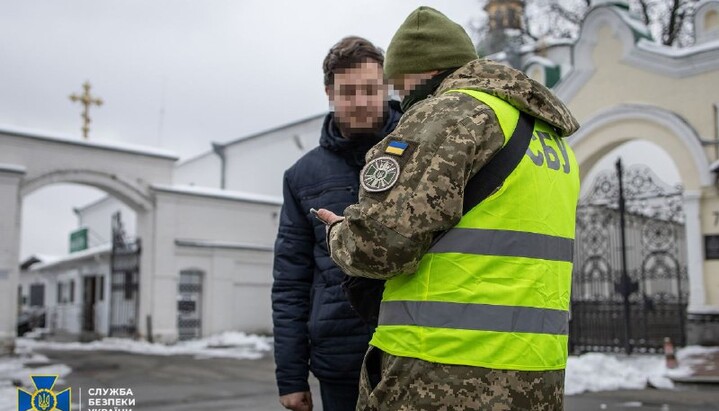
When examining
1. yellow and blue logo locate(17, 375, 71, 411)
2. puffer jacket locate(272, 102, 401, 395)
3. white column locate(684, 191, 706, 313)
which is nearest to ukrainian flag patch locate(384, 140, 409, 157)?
puffer jacket locate(272, 102, 401, 395)

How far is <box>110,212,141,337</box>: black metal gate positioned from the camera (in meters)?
17.7

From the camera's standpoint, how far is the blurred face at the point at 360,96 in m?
2.40

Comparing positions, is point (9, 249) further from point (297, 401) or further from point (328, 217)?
point (328, 217)

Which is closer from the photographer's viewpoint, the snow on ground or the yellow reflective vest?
the yellow reflective vest

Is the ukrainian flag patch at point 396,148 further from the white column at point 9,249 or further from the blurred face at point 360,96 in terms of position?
the white column at point 9,249

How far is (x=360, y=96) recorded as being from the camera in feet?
7.97

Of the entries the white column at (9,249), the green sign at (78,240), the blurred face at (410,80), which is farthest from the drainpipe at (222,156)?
the blurred face at (410,80)

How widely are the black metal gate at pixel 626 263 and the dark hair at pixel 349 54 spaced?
10559 millimetres

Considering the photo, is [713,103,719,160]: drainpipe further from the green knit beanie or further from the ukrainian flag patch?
the ukrainian flag patch

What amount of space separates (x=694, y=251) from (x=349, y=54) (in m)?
10.9

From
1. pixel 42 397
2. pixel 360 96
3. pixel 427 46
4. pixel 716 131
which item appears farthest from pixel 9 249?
pixel 427 46

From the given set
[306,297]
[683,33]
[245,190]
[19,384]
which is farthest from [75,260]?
[306,297]

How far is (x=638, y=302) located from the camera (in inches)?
484

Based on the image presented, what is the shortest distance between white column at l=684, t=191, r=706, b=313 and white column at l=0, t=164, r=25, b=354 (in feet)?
40.9
